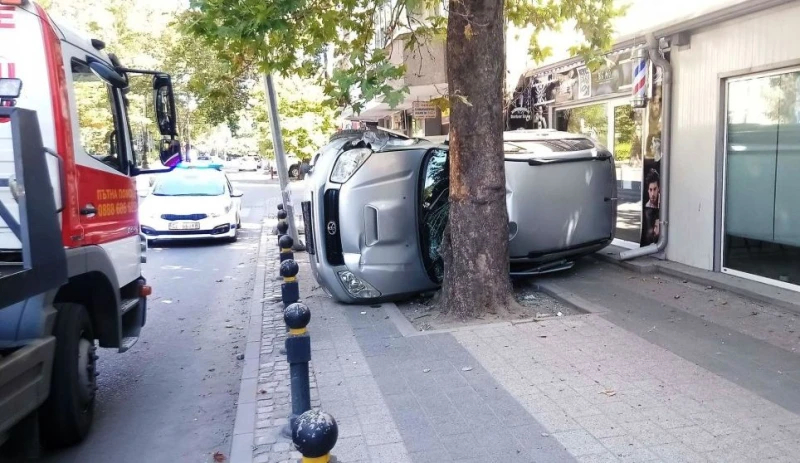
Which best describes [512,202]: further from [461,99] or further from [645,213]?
[645,213]

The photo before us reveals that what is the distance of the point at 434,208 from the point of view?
8.16 m

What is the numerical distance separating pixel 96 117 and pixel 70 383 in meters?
2.09

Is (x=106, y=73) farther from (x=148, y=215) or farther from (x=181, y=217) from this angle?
(x=148, y=215)

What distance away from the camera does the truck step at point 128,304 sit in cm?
582

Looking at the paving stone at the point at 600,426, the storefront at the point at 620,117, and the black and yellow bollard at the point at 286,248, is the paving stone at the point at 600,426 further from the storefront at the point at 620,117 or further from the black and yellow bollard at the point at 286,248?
the storefront at the point at 620,117

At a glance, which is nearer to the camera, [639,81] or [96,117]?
[96,117]

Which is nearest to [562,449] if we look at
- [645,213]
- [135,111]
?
[135,111]

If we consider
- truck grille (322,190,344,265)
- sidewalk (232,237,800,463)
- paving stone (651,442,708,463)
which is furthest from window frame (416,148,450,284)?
paving stone (651,442,708,463)

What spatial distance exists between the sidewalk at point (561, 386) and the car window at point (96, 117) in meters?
2.20

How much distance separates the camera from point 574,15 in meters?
8.64

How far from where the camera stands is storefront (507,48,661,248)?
9.98 m

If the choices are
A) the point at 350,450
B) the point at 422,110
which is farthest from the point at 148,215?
the point at 350,450

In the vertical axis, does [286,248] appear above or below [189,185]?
below

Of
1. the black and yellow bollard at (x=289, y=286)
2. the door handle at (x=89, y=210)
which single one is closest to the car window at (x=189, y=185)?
the black and yellow bollard at (x=289, y=286)
